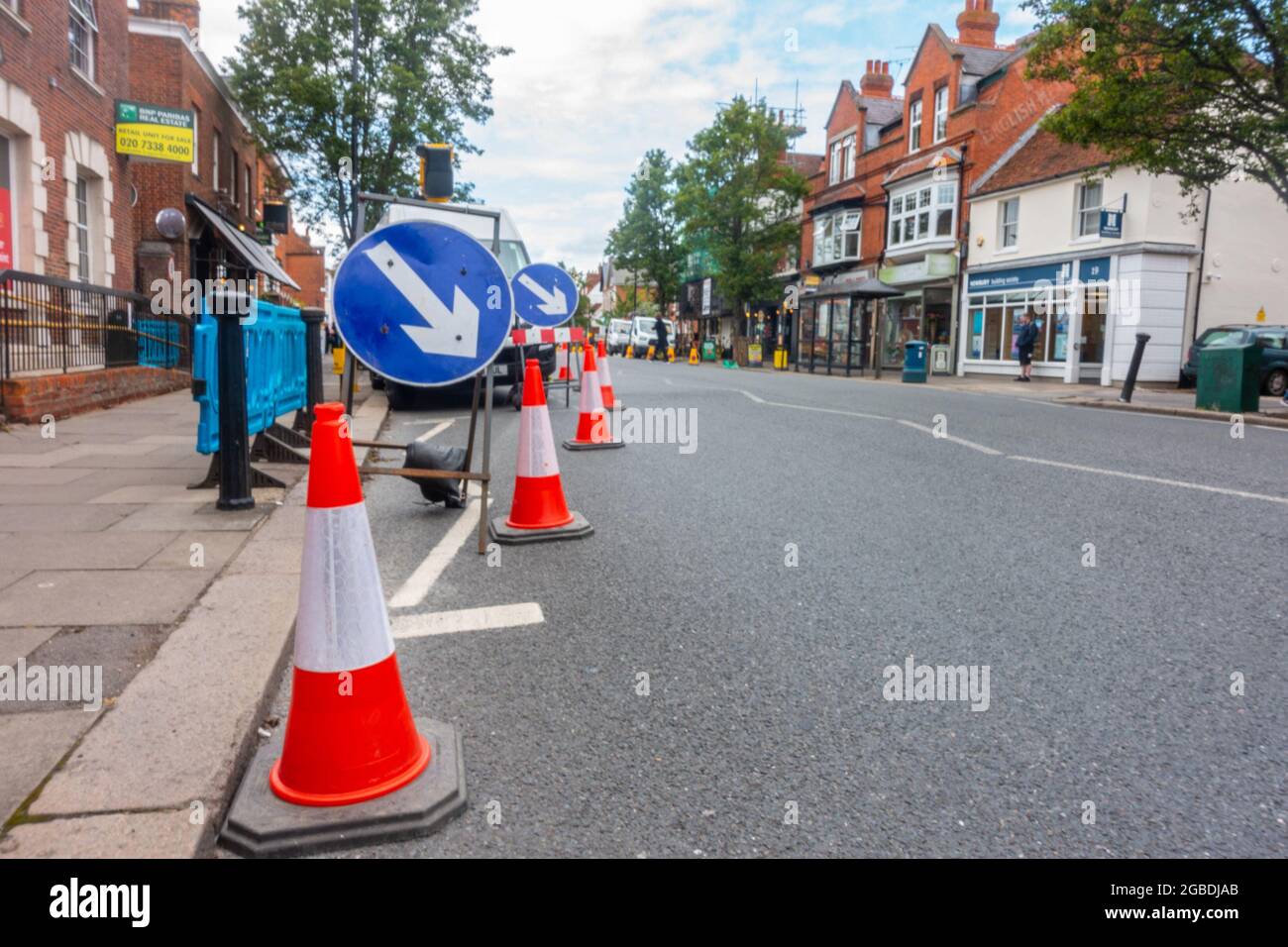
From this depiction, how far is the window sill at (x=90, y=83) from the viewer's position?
1538 cm

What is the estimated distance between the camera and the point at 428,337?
481 centimetres

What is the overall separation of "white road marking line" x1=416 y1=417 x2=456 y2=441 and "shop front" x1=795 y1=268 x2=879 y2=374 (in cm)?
2025

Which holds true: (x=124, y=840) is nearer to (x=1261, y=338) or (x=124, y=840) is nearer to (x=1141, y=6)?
(x=1141, y=6)

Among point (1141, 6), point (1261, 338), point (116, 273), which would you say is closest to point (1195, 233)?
point (1261, 338)

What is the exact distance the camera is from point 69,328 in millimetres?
11219

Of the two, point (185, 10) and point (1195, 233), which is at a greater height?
point (185, 10)

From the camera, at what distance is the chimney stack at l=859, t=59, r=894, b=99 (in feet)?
144

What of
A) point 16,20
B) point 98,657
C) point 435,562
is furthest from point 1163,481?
point 16,20

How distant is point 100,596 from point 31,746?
1.53 meters

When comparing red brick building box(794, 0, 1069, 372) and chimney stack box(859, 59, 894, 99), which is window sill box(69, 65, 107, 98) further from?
chimney stack box(859, 59, 894, 99)

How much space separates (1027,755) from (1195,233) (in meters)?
26.1

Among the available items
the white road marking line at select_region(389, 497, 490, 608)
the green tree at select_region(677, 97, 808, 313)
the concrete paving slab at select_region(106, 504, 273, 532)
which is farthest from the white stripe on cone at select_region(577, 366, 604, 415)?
the green tree at select_region(677, 97, 808, 313)

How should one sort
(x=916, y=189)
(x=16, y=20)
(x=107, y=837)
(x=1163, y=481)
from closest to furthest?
(x=107, y=837) < (x=1163, y=481) < (x=16, y=20) < (x=916, y=189)

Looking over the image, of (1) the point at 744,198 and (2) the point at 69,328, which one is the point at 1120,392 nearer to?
(2) the point at 69,328
